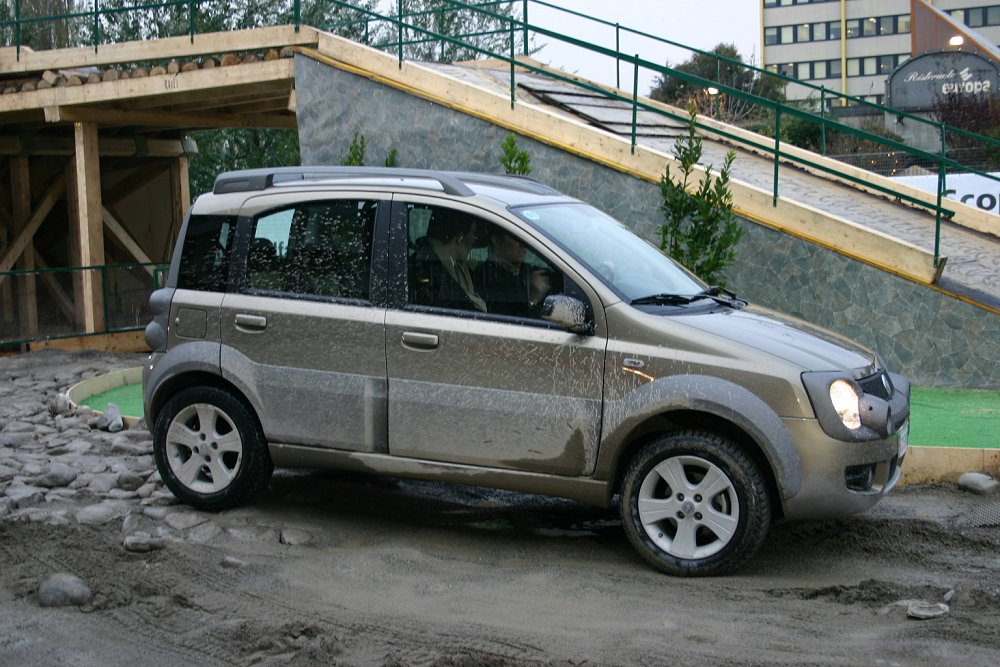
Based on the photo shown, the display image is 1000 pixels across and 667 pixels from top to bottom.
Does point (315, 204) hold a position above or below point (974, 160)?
below

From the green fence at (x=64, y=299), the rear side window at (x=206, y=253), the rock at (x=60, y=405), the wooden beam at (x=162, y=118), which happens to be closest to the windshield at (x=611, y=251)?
the rear side window at (x=206, y=253)

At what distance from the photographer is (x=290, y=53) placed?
15.5 m

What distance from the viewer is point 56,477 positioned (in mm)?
8047

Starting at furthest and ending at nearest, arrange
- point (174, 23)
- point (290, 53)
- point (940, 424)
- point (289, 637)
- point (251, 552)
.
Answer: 1. point (174, 23)
2. point (290, 53)
3. point (940, 424)
4. point (251, 552)
5. point (289, 637)

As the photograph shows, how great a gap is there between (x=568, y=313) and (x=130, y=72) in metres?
13.5

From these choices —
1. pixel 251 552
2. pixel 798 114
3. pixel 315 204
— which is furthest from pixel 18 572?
pixel 798 114

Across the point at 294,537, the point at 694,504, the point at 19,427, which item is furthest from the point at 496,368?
the point at 19,427

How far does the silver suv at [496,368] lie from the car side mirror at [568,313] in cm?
1

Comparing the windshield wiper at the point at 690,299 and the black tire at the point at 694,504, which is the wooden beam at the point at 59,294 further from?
the black tire at the point at 694,504

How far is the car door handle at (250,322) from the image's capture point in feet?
23.2

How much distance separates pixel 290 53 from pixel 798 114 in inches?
276

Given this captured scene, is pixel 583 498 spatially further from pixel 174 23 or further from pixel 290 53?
pixel 174 23

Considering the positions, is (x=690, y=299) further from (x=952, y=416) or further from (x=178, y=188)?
(x=178, y=188)

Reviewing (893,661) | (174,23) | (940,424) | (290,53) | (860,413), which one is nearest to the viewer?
(893,661)
